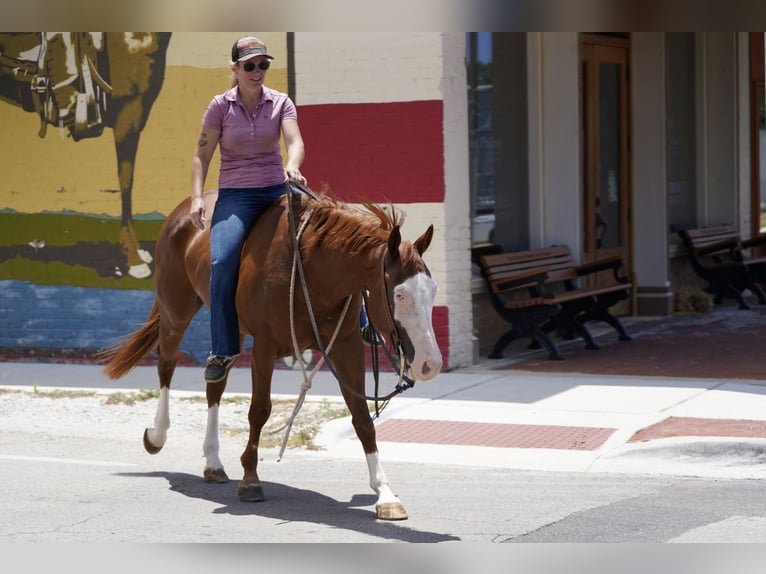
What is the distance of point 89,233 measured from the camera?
40.8 feet

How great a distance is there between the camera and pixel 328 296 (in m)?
6.48

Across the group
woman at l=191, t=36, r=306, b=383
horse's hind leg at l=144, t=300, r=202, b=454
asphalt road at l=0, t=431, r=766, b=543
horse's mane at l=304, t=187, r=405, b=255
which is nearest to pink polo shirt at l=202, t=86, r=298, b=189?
woman at l=191, t=36, r=306, b=383

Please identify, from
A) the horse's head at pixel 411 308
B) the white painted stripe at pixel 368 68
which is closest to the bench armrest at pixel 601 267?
the white painted stripe at pixel 368 68

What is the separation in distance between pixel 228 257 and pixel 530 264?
21.8 feet

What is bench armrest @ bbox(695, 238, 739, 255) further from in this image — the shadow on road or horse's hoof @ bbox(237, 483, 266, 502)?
horse's hoof @ bbox(237, 483, 266, 502)

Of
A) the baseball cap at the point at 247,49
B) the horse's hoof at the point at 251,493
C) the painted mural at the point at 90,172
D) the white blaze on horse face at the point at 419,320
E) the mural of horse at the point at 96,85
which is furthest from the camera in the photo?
the mural of horse at the point at 96,85

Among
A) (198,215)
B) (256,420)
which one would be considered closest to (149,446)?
(256,420)

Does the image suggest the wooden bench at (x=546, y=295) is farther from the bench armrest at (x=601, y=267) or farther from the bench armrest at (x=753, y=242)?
the bench armrest at (x=753, y=242)

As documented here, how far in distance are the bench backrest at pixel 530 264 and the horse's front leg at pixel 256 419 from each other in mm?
5879

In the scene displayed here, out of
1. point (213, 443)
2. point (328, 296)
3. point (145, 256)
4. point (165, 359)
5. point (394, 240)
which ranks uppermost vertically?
point (394, 240)

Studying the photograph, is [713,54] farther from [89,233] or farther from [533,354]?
[89,233]

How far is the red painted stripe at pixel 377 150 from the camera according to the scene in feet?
36.5

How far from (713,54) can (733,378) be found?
8.27 m

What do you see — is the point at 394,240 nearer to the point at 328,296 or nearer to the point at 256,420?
the point at 328,296
